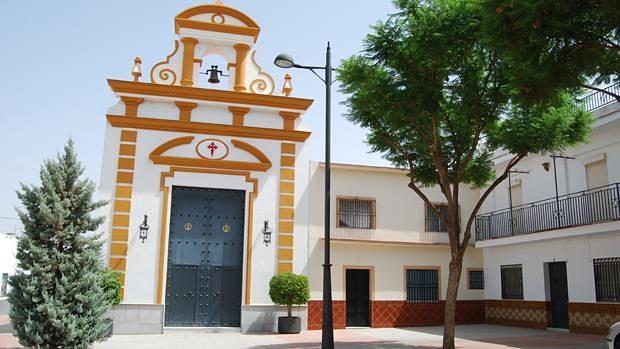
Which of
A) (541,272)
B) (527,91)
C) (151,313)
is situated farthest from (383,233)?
(527,91)

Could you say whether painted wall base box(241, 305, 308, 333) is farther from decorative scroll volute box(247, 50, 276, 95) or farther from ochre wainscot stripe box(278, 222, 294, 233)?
decorative scroll volute box(247, 50, 276, 95)

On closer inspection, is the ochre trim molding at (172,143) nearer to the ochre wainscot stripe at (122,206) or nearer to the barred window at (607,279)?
the ochre wainscot stripe at (122,206)

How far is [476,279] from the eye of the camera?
20.8m

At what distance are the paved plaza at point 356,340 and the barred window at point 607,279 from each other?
1.19 m

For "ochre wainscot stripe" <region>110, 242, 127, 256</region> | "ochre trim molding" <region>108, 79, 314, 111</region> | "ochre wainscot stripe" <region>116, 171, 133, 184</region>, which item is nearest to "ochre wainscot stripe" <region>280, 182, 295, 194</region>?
"ochre trim molding" <region>108, 79, 314, 111</region>

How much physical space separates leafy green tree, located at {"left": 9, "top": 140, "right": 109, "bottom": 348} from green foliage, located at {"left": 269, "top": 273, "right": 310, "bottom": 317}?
5.99 metres

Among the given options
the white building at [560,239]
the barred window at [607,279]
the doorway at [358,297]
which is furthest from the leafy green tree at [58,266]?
the barred window at [607,279]

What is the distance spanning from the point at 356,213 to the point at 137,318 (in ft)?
26.3

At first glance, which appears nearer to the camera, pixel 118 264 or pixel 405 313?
pixel 118 264

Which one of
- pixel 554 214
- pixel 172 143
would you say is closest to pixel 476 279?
pixel 554 214

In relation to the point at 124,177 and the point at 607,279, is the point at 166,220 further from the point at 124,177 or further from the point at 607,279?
the point at 607,279

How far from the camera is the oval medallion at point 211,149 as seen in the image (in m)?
16.7

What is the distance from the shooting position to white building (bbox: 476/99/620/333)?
50.8 feet

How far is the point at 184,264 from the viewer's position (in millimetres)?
16172
